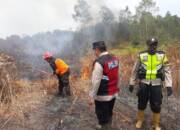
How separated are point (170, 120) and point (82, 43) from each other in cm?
2194

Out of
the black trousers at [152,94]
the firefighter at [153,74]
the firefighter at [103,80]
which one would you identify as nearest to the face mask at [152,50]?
the firefighter at [153,74]

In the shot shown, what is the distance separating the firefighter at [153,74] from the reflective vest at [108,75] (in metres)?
0.85

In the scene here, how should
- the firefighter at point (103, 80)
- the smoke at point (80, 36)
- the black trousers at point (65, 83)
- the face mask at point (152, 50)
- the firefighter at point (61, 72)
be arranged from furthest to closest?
1. the smoke at point (80, 36)
2. the black trousers at point (65, 83)
3. the firefighter at point (61, 72)
4. the face mask at point (152, 50)
5. the firefighter at point (103, 80)

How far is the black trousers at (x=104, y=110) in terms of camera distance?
6.66 metres

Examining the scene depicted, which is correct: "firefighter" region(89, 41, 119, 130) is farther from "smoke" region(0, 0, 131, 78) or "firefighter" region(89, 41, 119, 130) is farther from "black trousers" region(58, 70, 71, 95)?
"smoke" region(0, 0, 131, 78)

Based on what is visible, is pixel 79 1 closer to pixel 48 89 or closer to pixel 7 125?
pixel 48 89

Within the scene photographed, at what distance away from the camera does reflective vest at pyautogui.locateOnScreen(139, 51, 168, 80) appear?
7.07m

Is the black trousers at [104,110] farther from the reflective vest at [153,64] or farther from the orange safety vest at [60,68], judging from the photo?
the orange safety vest at [60,68]

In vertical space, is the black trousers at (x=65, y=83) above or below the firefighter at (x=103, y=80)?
below

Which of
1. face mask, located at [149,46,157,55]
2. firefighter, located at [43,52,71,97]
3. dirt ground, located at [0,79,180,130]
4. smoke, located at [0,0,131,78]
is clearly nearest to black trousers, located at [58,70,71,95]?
firefighter, located at [43,52,71,97]

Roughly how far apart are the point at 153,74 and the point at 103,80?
124 centimetres

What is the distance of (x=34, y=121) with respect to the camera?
26.1ft

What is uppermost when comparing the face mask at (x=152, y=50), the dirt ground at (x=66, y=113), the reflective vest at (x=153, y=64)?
the face mask at (x=152, y=50)

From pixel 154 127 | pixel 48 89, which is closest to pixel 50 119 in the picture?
pixel 154 127
